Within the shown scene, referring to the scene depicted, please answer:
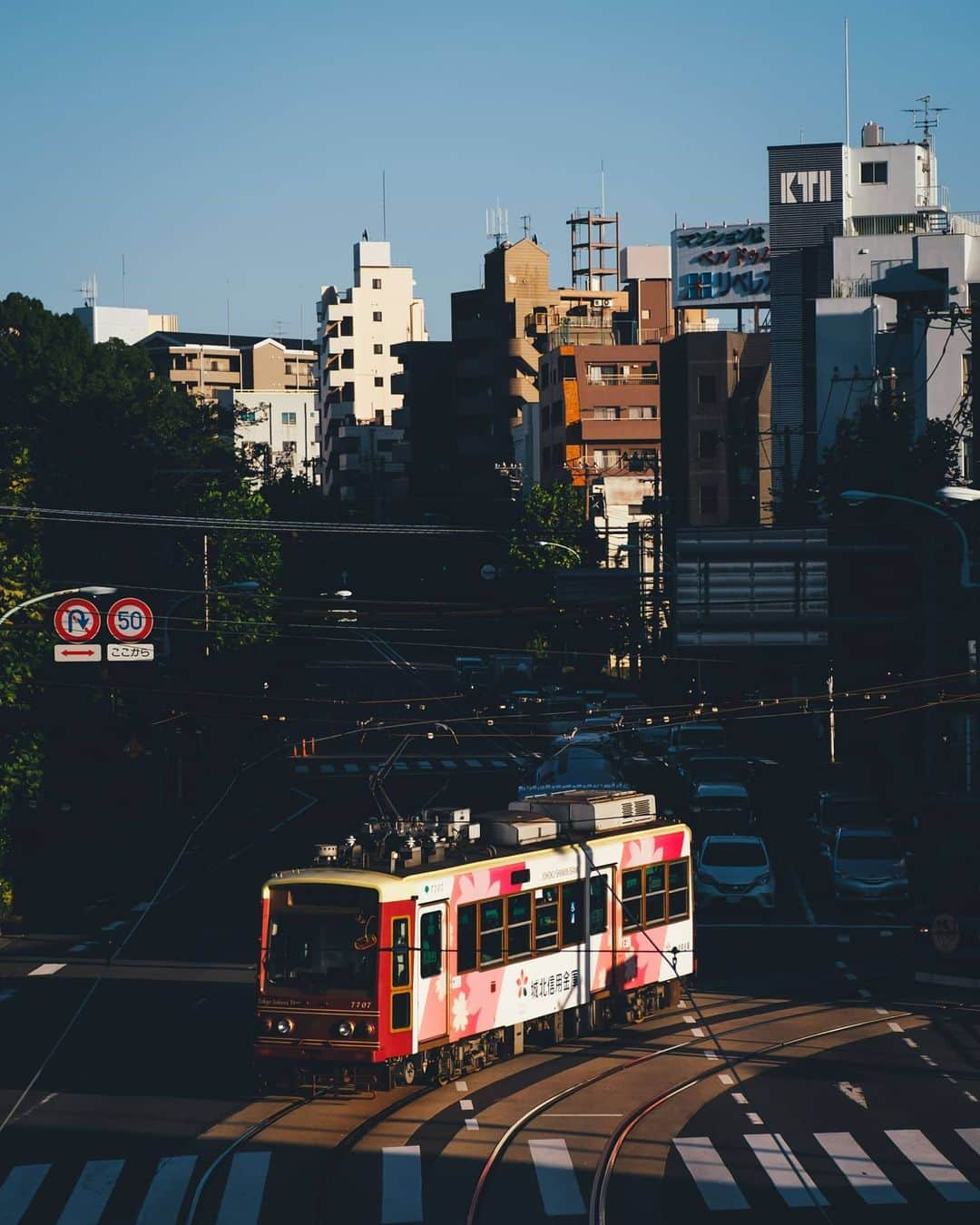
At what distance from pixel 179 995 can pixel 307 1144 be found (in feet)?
31.5

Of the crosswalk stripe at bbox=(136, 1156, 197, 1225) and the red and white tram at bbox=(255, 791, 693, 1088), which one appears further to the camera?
the red and white tram at bbox=(255, 791, 693, 1088)

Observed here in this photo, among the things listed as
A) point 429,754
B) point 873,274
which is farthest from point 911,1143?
point 873,274

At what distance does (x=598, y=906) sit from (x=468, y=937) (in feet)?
10.7

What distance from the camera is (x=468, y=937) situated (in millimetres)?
23250

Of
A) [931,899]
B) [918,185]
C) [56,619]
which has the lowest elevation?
[931,899]

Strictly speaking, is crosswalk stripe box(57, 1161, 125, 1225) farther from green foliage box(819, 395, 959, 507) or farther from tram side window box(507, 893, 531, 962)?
green foliage box(819, 395, 959, 507)

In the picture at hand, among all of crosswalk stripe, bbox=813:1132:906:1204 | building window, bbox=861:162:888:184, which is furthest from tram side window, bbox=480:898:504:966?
building window, bbox=861:162:888:184

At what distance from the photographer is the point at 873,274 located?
101 m

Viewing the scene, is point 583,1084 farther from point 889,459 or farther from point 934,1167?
point 889,459

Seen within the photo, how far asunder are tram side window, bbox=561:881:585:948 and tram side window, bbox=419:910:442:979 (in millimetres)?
2897

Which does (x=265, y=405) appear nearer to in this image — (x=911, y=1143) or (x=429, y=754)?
(x=429, y=754)

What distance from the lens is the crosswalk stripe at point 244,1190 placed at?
17.2 meters

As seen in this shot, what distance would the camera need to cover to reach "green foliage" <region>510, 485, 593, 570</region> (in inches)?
3617

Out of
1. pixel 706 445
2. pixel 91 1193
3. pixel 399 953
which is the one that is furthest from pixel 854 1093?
pixel 706 445
